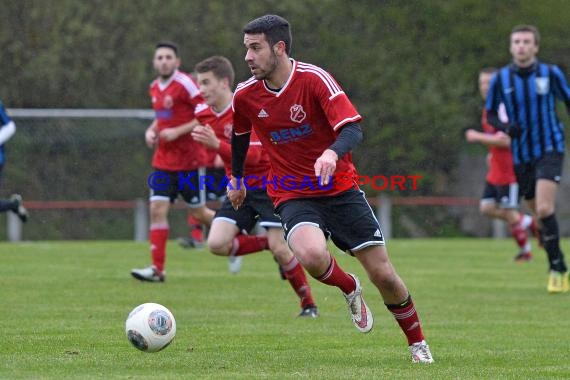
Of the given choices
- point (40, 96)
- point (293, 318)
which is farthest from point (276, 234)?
point (40, 96)

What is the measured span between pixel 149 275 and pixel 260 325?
346 cm

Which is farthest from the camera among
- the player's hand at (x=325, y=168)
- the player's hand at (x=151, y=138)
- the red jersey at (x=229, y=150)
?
the player's hand at (x=151, y=138)

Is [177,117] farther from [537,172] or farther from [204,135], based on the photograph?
[204,135]

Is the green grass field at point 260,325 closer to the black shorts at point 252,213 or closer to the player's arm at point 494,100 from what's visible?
the black shorts at point 252,213

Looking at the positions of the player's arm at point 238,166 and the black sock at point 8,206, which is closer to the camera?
the player's arm at point 238,166

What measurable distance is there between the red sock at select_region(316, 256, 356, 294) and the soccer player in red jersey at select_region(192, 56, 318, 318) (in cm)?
227

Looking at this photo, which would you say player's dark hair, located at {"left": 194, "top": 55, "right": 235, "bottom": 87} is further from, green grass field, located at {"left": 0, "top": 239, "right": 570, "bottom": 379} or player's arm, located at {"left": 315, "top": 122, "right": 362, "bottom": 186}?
player's arm, located at {"left": 315, "top": 122, "right": 362, "bottom": 186}

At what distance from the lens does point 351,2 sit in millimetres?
28141

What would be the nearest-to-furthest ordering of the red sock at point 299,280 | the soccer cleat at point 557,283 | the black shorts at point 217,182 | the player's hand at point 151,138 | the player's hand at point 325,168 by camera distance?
1. the player's hand at point 325,168
2. the red sock at point 299,280
3. the soccer cleat at point 557,283
4. the player's hand at point 151,138
5. the black shorts at point 217,182

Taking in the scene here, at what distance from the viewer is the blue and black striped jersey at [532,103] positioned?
11172 mm

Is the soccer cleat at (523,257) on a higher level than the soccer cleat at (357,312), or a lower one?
lower

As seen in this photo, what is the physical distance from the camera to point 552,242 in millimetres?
11227

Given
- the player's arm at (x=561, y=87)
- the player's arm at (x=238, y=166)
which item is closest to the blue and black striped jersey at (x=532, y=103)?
the player's arm at (x=561, y=87)

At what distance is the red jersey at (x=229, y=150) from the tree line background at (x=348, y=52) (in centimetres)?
1281
